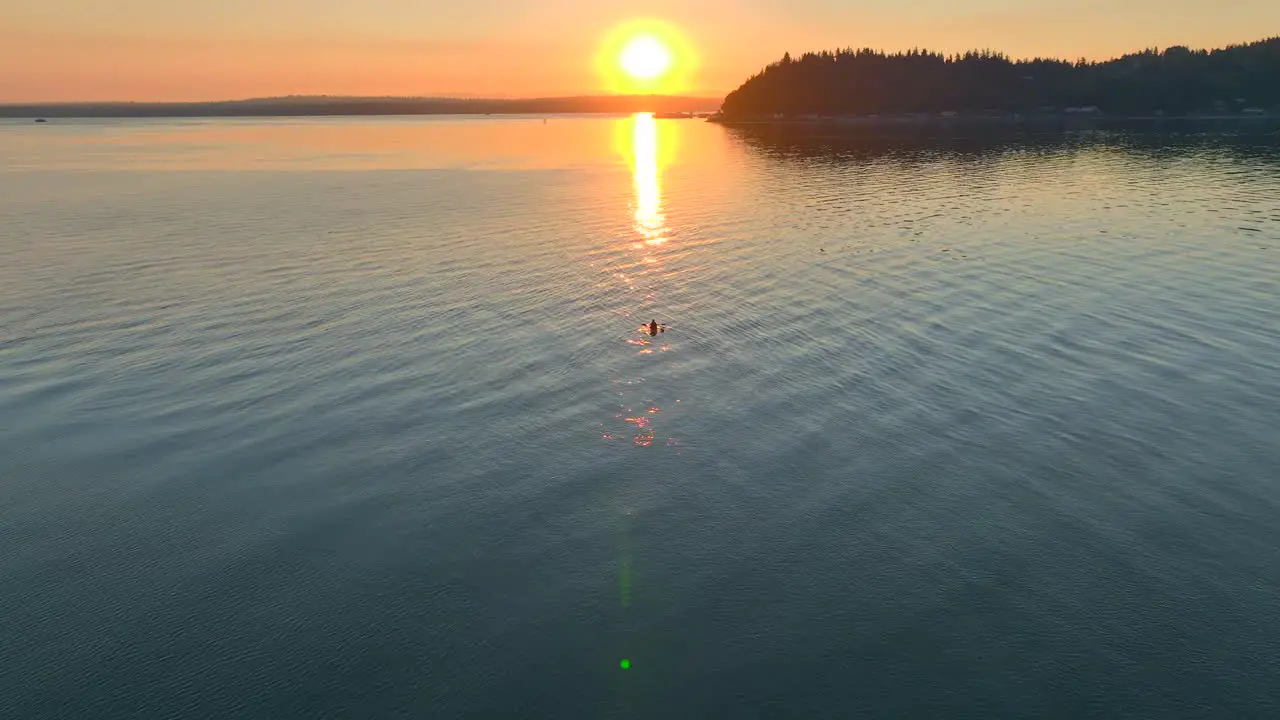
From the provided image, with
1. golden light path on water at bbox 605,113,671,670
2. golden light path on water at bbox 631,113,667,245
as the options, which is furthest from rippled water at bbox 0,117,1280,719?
golden light path on water at bbox 631,113,667,245

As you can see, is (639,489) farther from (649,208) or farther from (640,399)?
(649,208)

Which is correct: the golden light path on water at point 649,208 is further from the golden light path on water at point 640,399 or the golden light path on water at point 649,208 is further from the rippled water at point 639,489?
the rippled water at point 639,489

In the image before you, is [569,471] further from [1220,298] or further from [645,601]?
[1220,298]

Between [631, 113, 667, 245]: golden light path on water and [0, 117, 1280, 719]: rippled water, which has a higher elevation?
[631, 113, 667, 245]: golden light path on water

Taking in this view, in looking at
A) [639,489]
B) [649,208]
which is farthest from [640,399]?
[649,208]

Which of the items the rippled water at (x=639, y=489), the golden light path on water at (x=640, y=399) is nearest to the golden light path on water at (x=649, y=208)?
the golden light path on water at (x=640, y=399)

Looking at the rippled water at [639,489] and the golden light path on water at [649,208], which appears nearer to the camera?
the rippled water at [639,489]

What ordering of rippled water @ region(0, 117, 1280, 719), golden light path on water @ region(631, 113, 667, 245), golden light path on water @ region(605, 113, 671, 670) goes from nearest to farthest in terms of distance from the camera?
rippled water @ region(0, 117, 1280, 719) → golden light path on water @ region(605, 113, 671, 670) → golden light path on water @ region(631, 113, 667, 245)

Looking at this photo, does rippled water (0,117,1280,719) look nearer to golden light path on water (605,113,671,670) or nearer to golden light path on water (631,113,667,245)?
golden light path on water (605,113,671,670)

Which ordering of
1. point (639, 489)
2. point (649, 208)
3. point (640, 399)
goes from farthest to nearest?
1. point (649, 208)
2. point (640, 399)
3. point (639, 489)
